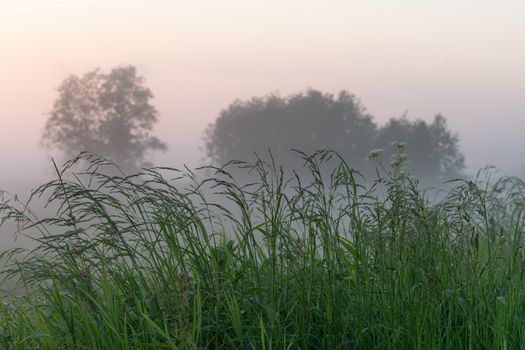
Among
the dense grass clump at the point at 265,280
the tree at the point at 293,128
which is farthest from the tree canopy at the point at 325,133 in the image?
the dense grass clump at the point at 265,280

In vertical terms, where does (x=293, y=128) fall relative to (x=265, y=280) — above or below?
above

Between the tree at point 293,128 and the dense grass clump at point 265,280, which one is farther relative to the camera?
the tree at point 293,128

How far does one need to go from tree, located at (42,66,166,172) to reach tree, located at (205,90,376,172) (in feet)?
→ 17.9

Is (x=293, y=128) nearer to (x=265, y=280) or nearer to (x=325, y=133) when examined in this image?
(x=325, y=133)

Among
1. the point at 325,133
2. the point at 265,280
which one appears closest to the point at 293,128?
the point at 325,133

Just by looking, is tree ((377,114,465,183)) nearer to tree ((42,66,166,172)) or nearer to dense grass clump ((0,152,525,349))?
tree ((42,66,166,172))

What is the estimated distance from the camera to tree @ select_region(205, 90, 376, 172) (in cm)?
5341

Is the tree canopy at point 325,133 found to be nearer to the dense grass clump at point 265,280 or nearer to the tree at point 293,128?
the tree at point 293,128

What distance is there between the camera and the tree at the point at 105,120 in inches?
1978

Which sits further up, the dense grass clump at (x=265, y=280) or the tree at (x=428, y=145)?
the tree at (x=428, y=145)

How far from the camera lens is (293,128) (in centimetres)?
5378

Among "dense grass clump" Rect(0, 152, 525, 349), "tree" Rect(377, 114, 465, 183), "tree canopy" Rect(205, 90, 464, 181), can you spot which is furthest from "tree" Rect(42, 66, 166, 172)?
"dense grass clump" Rect(0, 152, 525, 349)

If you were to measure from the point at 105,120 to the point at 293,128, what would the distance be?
1362 cm

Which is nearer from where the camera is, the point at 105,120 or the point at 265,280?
the point at 265,280
